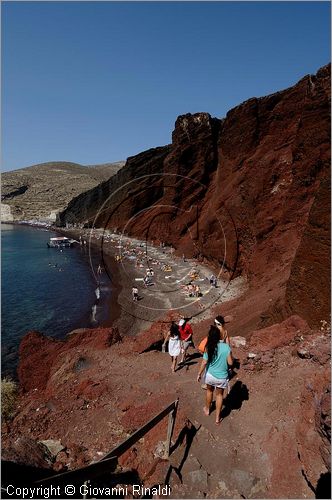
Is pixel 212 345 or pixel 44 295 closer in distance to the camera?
pixel 212 345

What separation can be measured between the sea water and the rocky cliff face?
50.1 ft

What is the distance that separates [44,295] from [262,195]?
27602 millimetres

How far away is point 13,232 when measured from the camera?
430ft


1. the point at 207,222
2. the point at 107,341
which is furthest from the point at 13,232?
the point at 107,341

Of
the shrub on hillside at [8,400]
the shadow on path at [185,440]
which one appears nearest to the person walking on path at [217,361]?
the shadow on path at [185,440]

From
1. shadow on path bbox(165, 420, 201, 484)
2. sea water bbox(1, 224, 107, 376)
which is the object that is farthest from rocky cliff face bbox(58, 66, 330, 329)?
sea water bbox(1, 224, 107, 376)

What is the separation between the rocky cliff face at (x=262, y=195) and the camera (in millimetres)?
11883

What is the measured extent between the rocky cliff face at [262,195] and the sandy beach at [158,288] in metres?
2.23

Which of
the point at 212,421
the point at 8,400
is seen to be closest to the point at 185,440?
the point at 212,421

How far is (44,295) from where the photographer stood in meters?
43.7

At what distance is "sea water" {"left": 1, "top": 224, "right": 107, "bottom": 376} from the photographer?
31.2 m

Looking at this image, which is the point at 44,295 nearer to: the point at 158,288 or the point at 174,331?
the point at 158,288

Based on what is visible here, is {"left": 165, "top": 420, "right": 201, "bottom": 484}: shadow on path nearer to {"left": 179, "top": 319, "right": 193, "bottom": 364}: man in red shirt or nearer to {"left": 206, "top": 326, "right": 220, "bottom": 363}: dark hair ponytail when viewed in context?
{"left": 206, "top": 326, "right": 220, "bottom": 363}: dark hair ponytail

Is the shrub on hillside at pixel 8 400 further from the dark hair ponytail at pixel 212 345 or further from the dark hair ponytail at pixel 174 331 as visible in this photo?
the dark hair ponytail at pixel 212 345
